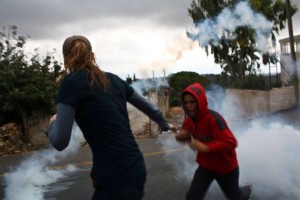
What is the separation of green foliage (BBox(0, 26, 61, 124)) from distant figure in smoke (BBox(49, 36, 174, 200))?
1025 centimetres

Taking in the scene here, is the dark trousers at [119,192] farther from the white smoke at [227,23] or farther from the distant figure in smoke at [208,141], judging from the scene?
the white smoke at [227,23]

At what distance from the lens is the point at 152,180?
6656 mm

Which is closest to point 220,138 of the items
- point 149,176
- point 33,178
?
point 149,176

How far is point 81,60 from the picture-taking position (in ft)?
8.23

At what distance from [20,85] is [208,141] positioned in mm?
10279

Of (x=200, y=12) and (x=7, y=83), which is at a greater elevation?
(x=200, y=12)

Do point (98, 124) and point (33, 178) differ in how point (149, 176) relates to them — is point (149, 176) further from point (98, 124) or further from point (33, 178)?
point (98, 124)

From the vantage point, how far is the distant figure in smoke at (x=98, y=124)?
2396 mm

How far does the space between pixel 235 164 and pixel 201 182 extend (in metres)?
0.35

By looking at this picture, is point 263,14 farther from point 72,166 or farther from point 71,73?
point 71,73

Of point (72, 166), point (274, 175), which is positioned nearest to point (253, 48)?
point (72, 166)

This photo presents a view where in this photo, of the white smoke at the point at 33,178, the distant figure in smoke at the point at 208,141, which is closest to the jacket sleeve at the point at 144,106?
the distant figure in smoke at the point at 208,141

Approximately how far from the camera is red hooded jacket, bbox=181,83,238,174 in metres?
3.67

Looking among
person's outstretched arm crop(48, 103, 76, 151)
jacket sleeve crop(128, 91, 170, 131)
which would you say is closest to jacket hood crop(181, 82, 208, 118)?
jacket sleeve crop(128, 91, 170, 131)
